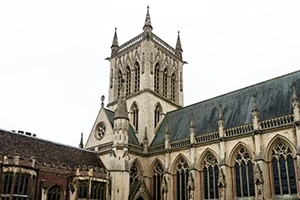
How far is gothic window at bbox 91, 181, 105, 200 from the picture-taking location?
1298 inches

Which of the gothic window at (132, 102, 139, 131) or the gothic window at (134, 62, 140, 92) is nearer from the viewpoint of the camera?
the gothic window at (132, 102, 139, 131)

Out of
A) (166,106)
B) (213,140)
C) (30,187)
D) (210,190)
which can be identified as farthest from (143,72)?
(30,187)

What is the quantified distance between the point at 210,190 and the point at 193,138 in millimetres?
5451

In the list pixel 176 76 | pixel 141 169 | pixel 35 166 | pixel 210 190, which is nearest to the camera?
pixel 35 166

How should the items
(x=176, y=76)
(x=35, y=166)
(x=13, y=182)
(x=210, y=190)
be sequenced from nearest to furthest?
(x=13, y=182) < (x=35, y=166) < (x=210, y=190) < (x=176, y=76)

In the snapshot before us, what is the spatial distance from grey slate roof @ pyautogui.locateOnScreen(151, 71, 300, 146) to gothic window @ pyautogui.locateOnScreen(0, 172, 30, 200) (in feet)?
56.4

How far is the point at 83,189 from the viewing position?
107 feet

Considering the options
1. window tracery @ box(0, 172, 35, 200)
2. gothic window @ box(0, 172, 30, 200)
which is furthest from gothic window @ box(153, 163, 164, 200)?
gothic window @ box(0, 172, 30, 200)

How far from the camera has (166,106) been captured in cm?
4700

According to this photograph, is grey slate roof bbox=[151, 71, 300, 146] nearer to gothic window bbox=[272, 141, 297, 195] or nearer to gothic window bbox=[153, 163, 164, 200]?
gothic window bbox=[153, 163, 164, 200]

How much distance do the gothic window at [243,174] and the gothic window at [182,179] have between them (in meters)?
5.86

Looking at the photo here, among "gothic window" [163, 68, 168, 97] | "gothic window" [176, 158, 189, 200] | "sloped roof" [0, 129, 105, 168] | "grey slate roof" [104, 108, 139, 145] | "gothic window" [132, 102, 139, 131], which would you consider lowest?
"gothic window" [176, 158, 189, 200]

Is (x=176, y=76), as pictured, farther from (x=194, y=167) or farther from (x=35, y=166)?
(x=35, y=166)

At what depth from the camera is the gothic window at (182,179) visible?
3556cm
